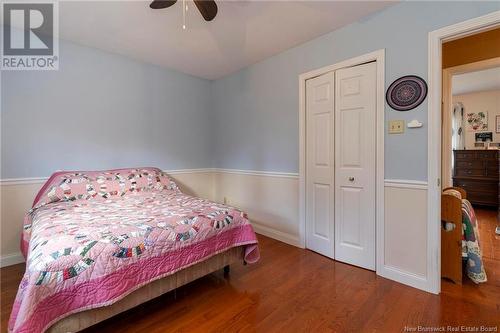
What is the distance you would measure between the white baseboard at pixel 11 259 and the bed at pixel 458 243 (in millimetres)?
4200

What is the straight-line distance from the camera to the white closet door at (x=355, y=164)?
228 cm

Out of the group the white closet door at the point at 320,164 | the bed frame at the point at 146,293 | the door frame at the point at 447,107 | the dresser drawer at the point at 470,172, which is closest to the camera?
the bed frame at the point at 146,293

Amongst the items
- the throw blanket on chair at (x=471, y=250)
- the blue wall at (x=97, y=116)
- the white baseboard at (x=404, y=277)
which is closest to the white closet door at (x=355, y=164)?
the white baseboard at (x=404, y=277)

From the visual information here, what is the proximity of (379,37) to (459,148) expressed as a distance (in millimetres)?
4613

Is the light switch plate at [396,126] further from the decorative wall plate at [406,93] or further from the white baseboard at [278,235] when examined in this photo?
the white baseboard at [278,235]

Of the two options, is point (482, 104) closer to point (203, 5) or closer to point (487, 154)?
point (487, 154)

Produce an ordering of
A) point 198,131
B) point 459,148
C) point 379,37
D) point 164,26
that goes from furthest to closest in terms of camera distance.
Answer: point 459,148 < point 198,131 < point 164,26 < point 379,37

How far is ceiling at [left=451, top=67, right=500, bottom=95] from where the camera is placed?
392cm

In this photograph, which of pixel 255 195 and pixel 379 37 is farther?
pixel 255 195

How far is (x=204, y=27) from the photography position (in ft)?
7.99

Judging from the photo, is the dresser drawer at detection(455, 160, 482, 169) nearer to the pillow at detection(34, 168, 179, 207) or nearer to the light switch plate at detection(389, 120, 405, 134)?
the light switch plate at detection(389, 120, 405, 134)

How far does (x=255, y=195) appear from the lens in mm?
3514

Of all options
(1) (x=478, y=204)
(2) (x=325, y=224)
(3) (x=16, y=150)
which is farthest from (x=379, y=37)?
(1) (x=478, y=204)

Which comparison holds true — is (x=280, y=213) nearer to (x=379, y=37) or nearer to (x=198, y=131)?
(x=198, y=131)
